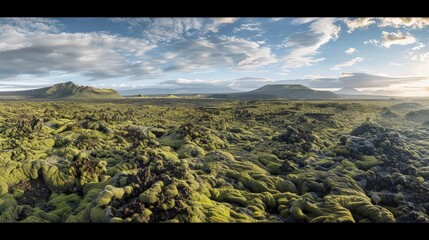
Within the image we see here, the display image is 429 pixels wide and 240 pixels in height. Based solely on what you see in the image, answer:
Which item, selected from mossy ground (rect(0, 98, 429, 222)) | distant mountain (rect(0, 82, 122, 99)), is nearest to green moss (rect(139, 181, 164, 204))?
mossy ground (rect(0, 98, 429, 222))

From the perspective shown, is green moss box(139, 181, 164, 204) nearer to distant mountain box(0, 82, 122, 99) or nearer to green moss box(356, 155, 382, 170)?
green moss box(356, 155, 382, 170)

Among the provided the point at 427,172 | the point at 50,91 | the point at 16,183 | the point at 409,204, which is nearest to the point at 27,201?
the point at 16,183

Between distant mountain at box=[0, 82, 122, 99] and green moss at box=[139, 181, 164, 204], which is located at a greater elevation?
distant mountain at box=[0, 82, 122, 99]

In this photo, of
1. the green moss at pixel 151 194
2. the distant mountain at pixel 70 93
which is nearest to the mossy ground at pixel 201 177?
the green moss at pixel 151 194

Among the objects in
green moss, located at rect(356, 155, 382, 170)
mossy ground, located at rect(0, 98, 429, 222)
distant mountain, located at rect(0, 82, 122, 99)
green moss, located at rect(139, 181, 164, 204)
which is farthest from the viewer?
distant mountain, located at rect(0, 82, 122, 99)

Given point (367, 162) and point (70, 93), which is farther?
point (70, 93)

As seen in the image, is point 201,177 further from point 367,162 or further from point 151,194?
point 367,162

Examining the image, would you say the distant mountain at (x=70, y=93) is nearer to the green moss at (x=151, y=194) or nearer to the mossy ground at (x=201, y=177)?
the mossy ground at (x=201, y=177)

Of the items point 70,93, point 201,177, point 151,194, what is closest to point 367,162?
point 201,177

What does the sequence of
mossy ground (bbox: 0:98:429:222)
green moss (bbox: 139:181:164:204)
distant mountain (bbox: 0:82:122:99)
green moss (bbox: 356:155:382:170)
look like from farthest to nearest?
1. distant mountain (bbox: 0:82:122:99)
2. green moss (bbox: 356:155:382:170)
3. mossy ground (bbox: 0:98:429:222)
4. green moss (bbox: 139:181:164:204)
